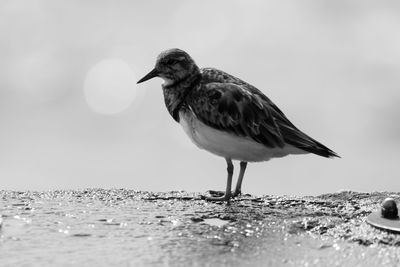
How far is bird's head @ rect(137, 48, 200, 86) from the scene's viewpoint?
9.08 metres

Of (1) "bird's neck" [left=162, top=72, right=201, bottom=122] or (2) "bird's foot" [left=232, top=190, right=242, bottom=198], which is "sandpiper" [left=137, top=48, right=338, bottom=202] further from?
(1) "bird's neck" [left=162, top=72, right=201, bottom=122]

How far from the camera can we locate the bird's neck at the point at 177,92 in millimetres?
8875

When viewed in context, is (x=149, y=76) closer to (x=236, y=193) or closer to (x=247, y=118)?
(x=247, y=118)

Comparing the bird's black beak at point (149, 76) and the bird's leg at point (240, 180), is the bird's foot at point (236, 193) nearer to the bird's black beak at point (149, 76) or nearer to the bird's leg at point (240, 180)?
the bird's leg at point (240, 180)

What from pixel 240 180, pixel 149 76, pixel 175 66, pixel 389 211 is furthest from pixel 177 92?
pixel 389 211

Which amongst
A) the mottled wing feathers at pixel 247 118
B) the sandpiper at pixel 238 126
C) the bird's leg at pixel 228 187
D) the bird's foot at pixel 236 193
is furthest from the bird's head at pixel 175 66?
the bird's foot at pixel 236 193

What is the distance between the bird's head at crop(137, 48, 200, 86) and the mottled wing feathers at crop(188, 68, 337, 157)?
2.24ft

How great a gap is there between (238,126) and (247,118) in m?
0.15

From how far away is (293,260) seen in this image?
4.71 meters

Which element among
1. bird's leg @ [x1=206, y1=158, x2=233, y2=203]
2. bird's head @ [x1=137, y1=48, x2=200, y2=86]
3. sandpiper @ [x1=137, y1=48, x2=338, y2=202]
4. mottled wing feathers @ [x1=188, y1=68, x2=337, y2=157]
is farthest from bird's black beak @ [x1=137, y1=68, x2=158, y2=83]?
bird's leg @ [x1=206, y1=158, x2=233, y2=203]

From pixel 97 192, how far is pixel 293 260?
3.74 metres

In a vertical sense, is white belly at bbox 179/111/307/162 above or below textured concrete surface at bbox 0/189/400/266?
above

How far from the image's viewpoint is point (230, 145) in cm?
827

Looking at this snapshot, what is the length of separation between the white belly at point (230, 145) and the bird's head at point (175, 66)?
0.77 metres
